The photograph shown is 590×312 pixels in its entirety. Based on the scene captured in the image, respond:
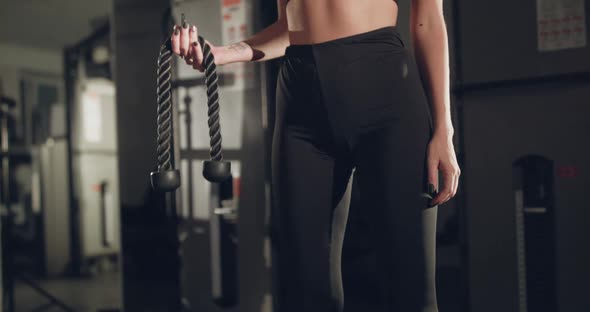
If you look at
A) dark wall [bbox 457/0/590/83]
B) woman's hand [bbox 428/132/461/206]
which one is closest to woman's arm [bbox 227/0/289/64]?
woman's hand [bbox 428/132/461/206]

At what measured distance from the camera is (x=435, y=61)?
0.84 metres

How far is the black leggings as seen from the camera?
76 centimetres

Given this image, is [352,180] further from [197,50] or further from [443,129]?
[197,50]

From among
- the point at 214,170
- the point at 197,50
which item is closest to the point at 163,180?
the point at 214,170

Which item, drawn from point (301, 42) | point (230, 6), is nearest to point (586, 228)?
point (301, 42)

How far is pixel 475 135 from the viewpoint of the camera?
115 centimetres

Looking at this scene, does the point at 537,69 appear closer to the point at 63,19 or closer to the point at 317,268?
the point at 317,268

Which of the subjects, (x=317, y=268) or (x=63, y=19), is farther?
(x=63, y=19)

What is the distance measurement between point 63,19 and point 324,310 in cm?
475

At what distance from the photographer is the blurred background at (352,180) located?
42.8 inches

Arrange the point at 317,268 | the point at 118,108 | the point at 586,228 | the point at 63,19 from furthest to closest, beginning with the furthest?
the point at 63,19 < the point at 118,108 < the point at 586,228 < the point at 317,268

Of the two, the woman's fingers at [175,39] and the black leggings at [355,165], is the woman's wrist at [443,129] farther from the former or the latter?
the woman's fingers at [175,39]

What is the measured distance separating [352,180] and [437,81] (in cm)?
26

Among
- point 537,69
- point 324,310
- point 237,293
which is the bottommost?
point 237,293
